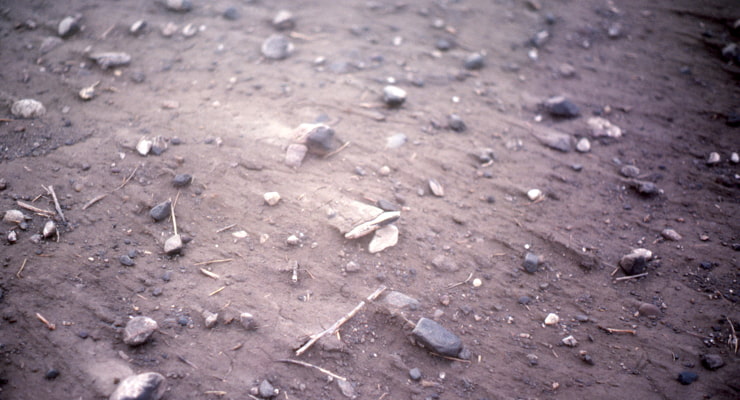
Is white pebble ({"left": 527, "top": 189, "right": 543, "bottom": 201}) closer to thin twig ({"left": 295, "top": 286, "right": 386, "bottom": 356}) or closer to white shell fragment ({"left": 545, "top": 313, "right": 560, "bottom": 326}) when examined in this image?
white shell fragment ({"left": 545, "top": 313, "right": 560, "bottom": 326})

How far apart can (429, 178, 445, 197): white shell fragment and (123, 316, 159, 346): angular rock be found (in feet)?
6.76

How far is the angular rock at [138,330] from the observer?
206cm

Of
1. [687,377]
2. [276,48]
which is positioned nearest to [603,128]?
[687,377]

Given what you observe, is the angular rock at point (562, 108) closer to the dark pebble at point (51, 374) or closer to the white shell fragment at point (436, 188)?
the white shell fragment at point (436, 188)

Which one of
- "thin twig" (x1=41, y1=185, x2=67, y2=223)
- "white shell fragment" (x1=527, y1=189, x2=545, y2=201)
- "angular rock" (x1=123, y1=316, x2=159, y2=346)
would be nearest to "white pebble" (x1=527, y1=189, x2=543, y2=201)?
"white shell fragment" (x1=527, y1=189, x2=545, y2=201)

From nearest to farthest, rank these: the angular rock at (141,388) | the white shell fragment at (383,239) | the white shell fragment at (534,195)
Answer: the angular rock at (141,388), the white shell fragment at (383,239), the white shell fragment at (534,195)

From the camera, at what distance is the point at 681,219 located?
3023mm

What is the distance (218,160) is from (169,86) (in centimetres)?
122

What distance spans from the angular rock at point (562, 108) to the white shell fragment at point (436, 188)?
5.32 feet

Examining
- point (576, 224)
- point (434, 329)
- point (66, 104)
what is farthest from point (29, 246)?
point (576, 224)

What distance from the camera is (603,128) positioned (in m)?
3.73

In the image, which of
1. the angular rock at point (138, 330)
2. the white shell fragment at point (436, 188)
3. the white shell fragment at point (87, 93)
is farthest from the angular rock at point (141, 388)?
the white shell fragment at point (87, 93)

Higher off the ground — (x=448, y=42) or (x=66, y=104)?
(x=448, y=42)

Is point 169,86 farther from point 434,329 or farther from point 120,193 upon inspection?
point 434,329
